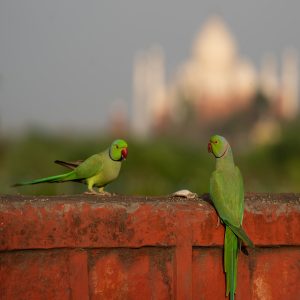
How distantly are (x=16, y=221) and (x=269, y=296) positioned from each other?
1.01m

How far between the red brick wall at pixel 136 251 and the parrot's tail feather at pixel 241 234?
74 millimetres

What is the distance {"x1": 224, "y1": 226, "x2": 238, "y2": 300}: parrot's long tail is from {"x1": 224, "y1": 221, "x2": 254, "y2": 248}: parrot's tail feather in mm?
34

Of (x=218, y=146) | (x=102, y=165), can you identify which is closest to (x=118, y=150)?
(x=102, y=165)

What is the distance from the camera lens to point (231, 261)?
91.4 inches

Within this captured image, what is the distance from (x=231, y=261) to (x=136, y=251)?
36 centimetres

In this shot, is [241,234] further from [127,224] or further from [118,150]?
[118,150]

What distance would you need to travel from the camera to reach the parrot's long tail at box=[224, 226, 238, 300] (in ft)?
7.61

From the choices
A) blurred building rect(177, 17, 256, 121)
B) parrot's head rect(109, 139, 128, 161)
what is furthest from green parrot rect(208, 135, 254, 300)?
blurred building rect(177, 17, 256, 121)

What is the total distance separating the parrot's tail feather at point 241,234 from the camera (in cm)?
228

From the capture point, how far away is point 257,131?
3481cm

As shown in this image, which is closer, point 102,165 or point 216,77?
point 102,165

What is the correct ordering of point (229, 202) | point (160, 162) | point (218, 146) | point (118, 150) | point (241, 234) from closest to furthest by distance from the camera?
point (241, 234) → point (229, 202) → point (218, 146) → point (118, 150) → point (160, 162)

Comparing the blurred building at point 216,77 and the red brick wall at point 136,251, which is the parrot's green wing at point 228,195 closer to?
the red brick wall at point 136,251

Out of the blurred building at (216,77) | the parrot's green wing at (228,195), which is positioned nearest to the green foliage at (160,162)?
the parrot's green wing at (228,195)
